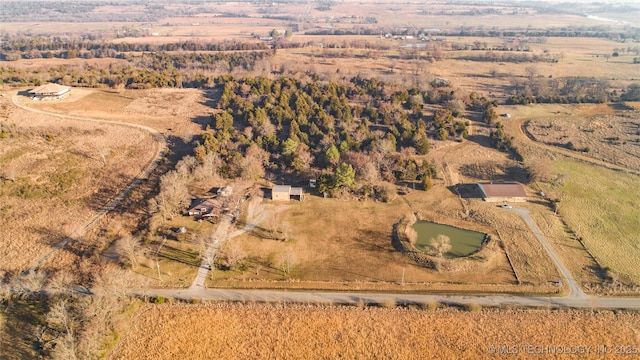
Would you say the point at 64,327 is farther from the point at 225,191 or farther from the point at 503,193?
the point at 503,193

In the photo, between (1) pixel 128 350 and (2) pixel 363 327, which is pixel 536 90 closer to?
(2) pixel 363 327

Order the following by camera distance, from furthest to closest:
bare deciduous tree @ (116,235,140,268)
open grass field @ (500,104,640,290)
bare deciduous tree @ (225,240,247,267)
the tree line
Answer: the tree line
open grass field @ (500,104,640,290)
bare deciduous tree @ (225,240,247,267)
bare deciduous tree @ (116,235,140,268)

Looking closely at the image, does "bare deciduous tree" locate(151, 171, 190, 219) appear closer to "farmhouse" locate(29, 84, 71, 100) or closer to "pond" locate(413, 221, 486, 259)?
"pond" locate(413, 221, 486, 259)

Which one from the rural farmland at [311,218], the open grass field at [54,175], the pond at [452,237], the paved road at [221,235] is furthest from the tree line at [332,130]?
the open grass field at [54,175]

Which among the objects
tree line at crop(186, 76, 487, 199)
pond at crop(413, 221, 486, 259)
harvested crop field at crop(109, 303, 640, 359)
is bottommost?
harvested crop field at crop(109, 303, 640, 359)

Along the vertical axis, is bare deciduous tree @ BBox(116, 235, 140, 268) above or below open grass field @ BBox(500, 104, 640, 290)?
below

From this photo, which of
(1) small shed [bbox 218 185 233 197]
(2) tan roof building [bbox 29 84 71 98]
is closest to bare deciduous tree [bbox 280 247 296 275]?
(1) small shed [bbox 218 185 233 197]

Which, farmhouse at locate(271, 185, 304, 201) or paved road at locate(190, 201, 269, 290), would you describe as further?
farmhouse at locate(271, 185, 304, 201)
